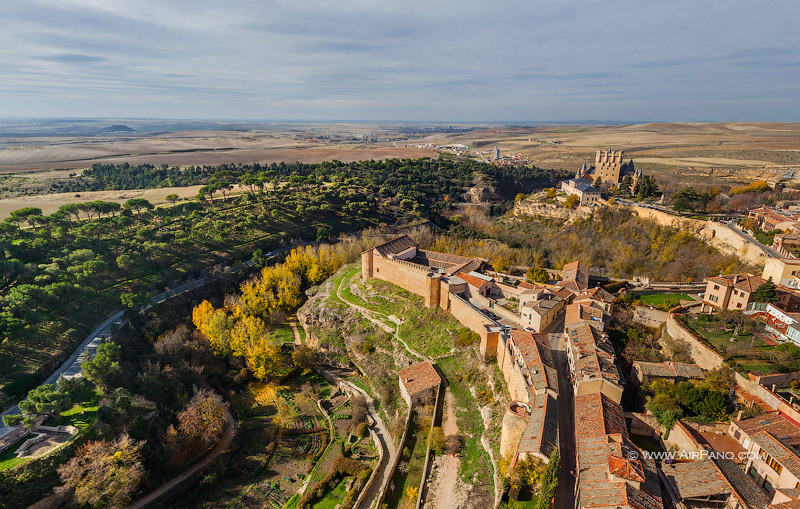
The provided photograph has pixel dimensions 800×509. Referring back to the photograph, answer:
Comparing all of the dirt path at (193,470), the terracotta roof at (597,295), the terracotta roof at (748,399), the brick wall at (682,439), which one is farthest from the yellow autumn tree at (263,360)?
the terracotta roof at (748,399)

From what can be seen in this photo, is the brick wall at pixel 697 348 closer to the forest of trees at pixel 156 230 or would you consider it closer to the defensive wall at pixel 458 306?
the defensive wall at pixel 458 306

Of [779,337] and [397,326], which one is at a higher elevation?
[779,337]

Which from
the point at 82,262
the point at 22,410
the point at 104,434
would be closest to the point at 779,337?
the point at 104,434

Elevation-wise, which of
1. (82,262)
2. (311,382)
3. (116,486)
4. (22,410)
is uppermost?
(82,262)

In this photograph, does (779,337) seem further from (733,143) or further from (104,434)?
(733,143)

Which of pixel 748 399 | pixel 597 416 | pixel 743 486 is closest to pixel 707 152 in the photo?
pixel 748 399

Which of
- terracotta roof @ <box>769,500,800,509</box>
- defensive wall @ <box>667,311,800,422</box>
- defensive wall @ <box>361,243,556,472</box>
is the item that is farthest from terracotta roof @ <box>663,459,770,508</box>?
defensive wall @ <box>361,243,556,472</box>
